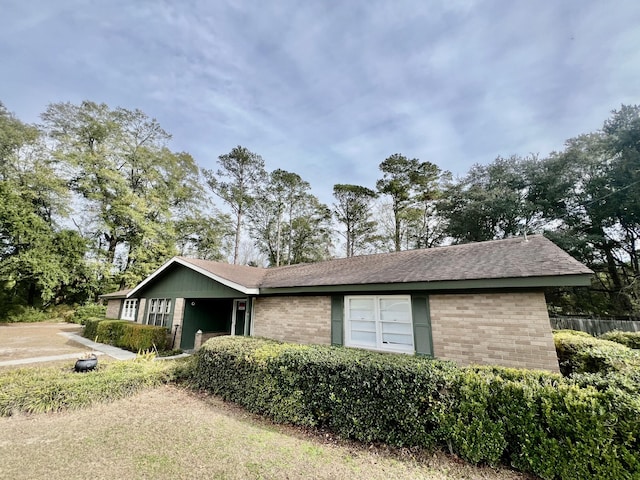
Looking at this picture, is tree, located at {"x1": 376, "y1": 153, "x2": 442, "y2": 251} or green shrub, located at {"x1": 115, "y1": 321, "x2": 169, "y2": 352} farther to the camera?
tree, located at {"x1": 376, "y1": 153, "x2": 442, "y2": 251}

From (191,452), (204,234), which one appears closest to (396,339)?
(191,452)

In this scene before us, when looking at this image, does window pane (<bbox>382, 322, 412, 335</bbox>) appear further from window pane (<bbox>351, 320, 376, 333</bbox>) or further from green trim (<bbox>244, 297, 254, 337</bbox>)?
green trim (<bbox>244, 297, 254, 337</bbox>)

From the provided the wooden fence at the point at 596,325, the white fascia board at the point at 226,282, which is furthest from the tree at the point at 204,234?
the wooden fence at the point at 596,325

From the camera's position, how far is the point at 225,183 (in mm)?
27156

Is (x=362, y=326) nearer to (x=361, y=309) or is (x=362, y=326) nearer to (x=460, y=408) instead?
(x=361, y=309)

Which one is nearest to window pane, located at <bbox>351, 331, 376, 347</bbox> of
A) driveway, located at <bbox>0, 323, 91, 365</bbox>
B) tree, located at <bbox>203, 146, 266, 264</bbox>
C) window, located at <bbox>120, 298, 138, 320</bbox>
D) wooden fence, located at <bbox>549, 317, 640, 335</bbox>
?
driveway, located at <bbox>0, 323, 91, 365</bbox>

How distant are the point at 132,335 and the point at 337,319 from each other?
33.4ft

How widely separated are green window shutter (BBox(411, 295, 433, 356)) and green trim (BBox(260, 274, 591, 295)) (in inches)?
12.9

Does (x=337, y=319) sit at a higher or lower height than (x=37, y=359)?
higher

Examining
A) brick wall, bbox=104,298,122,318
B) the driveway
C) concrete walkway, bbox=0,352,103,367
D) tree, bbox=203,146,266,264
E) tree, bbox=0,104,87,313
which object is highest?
tree, bbox=203,146,266,264

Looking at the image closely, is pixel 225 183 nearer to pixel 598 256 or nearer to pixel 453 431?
pixel 453 431

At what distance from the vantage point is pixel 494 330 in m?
5.69

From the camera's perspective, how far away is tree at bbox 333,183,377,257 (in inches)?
1076

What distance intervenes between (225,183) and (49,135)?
44.5 feet
